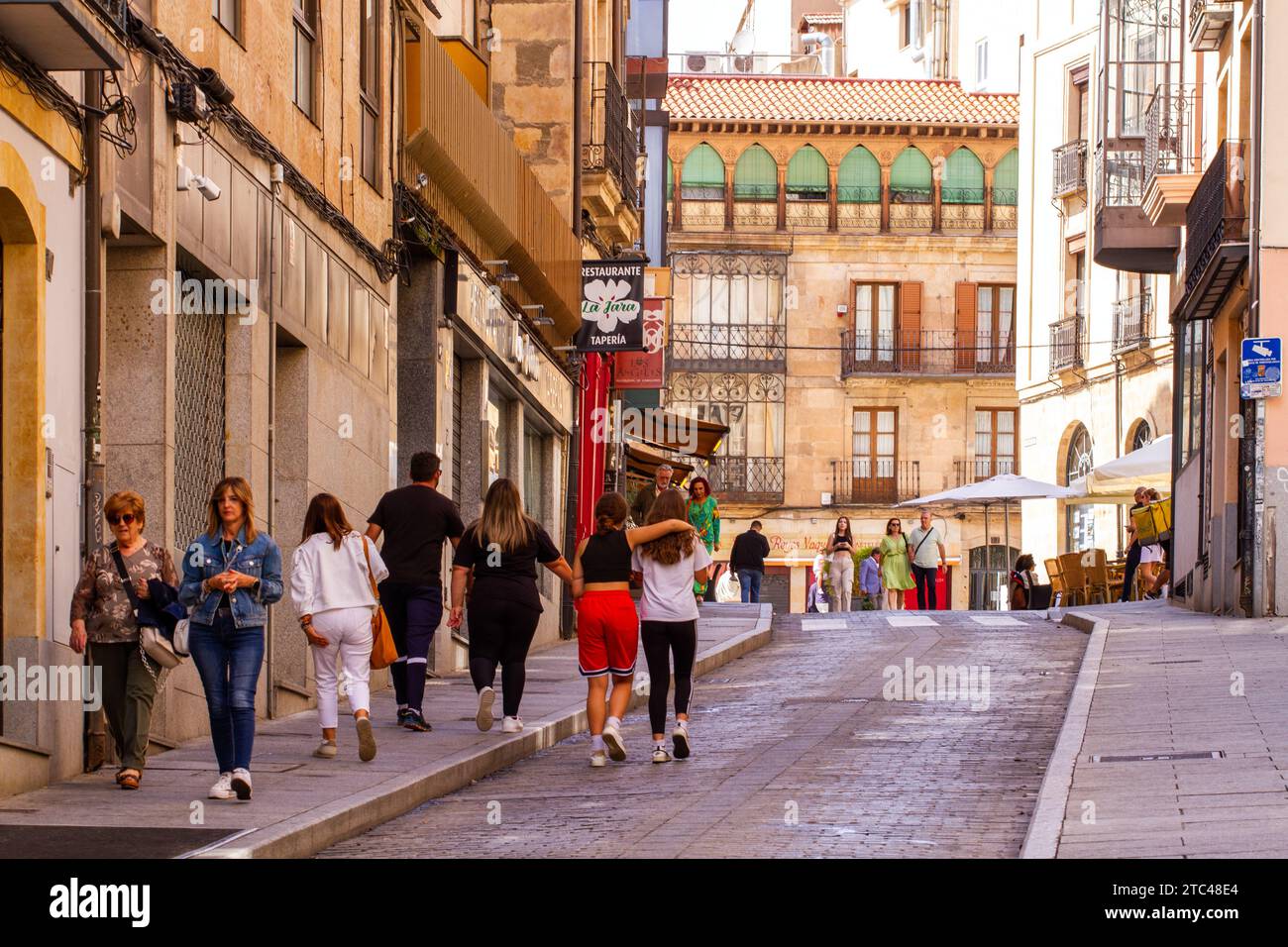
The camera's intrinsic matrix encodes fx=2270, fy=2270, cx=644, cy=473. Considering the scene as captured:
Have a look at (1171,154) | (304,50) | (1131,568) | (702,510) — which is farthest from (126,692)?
(1131,568)

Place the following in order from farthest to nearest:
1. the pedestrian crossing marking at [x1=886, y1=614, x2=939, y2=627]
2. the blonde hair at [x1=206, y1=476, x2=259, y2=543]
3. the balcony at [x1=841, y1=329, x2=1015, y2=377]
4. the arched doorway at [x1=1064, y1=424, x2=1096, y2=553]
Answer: the balcony at [x1=841, y1=329, x2=1015, y2=377]
the arched doorway at [x1=1064, y1=424, x2=1096, y2=553]
the pedestrian crossing marking at [x1=886, y1=614, x2=939, y2=627]
the blonde hair at [x1=206, y1=476, x2=259, y2=543]

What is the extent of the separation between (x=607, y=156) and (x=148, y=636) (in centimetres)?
2065

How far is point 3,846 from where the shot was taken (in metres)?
9.40

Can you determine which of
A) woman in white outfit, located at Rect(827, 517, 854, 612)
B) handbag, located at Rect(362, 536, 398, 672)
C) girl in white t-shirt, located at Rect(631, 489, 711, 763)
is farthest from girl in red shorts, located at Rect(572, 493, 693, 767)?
woman in white outfit, located at Rect(827, 517, 854, 612)

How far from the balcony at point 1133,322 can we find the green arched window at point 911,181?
15973 millimetres

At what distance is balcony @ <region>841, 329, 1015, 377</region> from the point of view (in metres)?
60.2

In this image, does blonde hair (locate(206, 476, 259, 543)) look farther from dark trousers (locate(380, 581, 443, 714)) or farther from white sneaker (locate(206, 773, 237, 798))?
dark trousers (locate(380, 581, 443, 714))

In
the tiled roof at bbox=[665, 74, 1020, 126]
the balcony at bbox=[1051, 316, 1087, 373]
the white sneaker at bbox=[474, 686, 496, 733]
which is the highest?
the tiled roof at bbox=[665, 74, 1020, 126]

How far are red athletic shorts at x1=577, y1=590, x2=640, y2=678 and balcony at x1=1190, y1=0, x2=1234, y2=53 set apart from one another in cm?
1551

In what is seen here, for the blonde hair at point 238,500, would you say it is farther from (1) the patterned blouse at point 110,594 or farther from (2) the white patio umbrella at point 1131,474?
(2) the white patio umbrella at point 1131,474

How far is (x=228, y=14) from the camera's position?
15297mm

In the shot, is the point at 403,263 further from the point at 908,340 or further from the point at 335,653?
the point at 908,340

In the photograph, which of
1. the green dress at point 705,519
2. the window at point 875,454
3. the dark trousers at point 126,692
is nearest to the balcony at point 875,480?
the window at point 875,454

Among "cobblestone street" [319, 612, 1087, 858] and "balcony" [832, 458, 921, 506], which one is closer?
"cobblestone street" [319, 612, 1087, 858]
